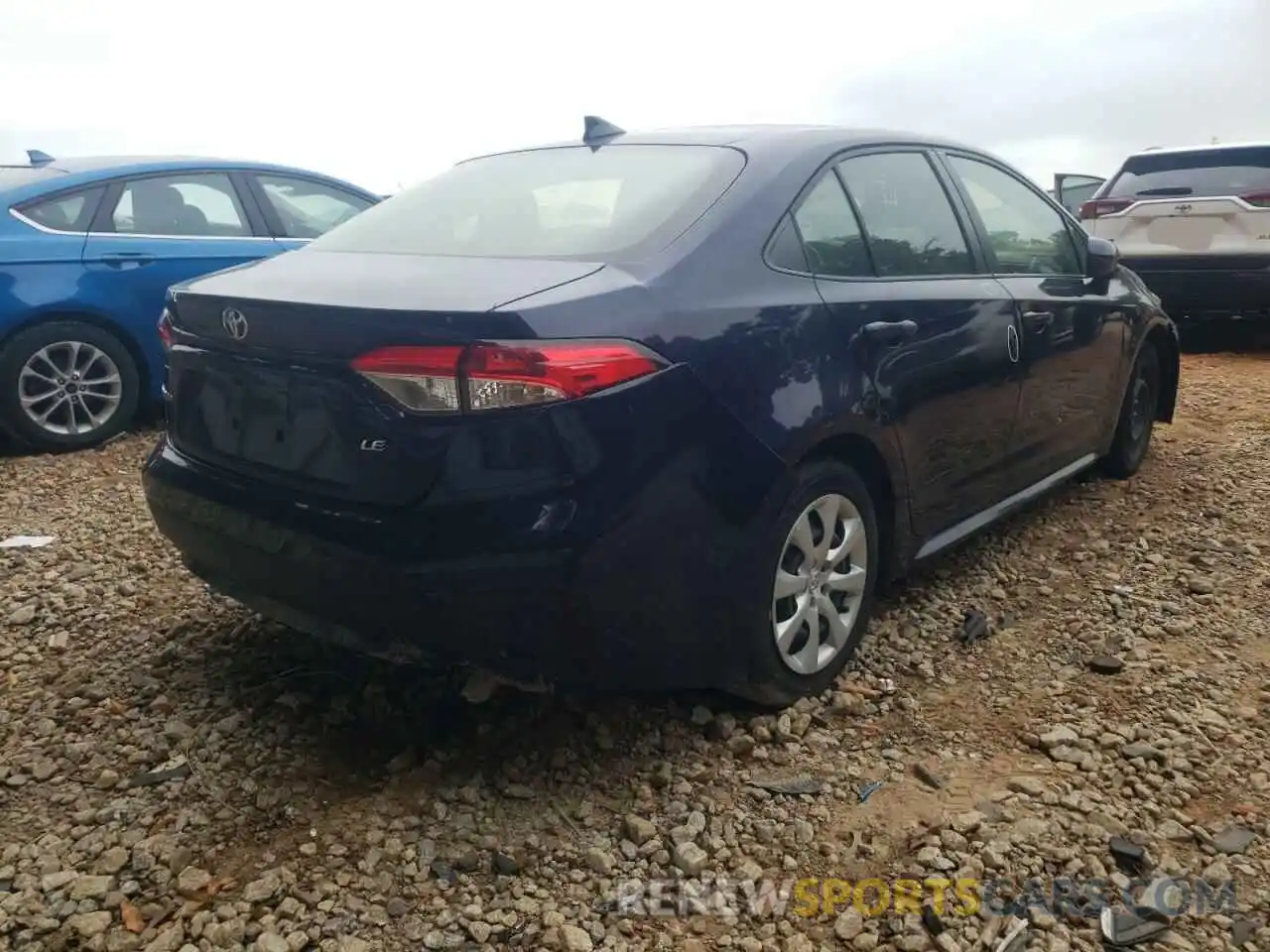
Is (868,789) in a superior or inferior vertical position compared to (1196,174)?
inferior

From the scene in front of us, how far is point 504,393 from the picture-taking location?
2191 millimetres

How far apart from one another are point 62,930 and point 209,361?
1.29 m

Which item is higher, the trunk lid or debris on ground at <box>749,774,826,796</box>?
the trunk lid

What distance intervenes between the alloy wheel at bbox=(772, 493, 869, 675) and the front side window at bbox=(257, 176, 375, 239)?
4313 millimetres

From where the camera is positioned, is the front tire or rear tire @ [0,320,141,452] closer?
the front tire

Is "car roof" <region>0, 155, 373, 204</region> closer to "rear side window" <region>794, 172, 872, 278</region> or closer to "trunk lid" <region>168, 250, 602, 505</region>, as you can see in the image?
"trunk lid" <region>168, 250, 602, 505</region>

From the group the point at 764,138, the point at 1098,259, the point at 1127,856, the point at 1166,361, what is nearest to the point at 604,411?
the point at 764,138

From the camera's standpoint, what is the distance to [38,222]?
5328mm

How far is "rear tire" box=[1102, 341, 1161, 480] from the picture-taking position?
16.0ft

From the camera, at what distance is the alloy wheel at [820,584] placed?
2791 millimetres

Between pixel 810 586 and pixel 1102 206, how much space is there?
21.4ft

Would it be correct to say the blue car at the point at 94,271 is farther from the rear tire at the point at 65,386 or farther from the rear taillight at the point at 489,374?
the rear taillight at the point at 489,374

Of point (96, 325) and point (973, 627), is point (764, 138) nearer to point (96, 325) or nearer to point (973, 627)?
point (973, 627)

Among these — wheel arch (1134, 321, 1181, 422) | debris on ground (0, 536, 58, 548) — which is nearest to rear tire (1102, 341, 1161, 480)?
wheel arch (1134, 321, 1181, 422)
